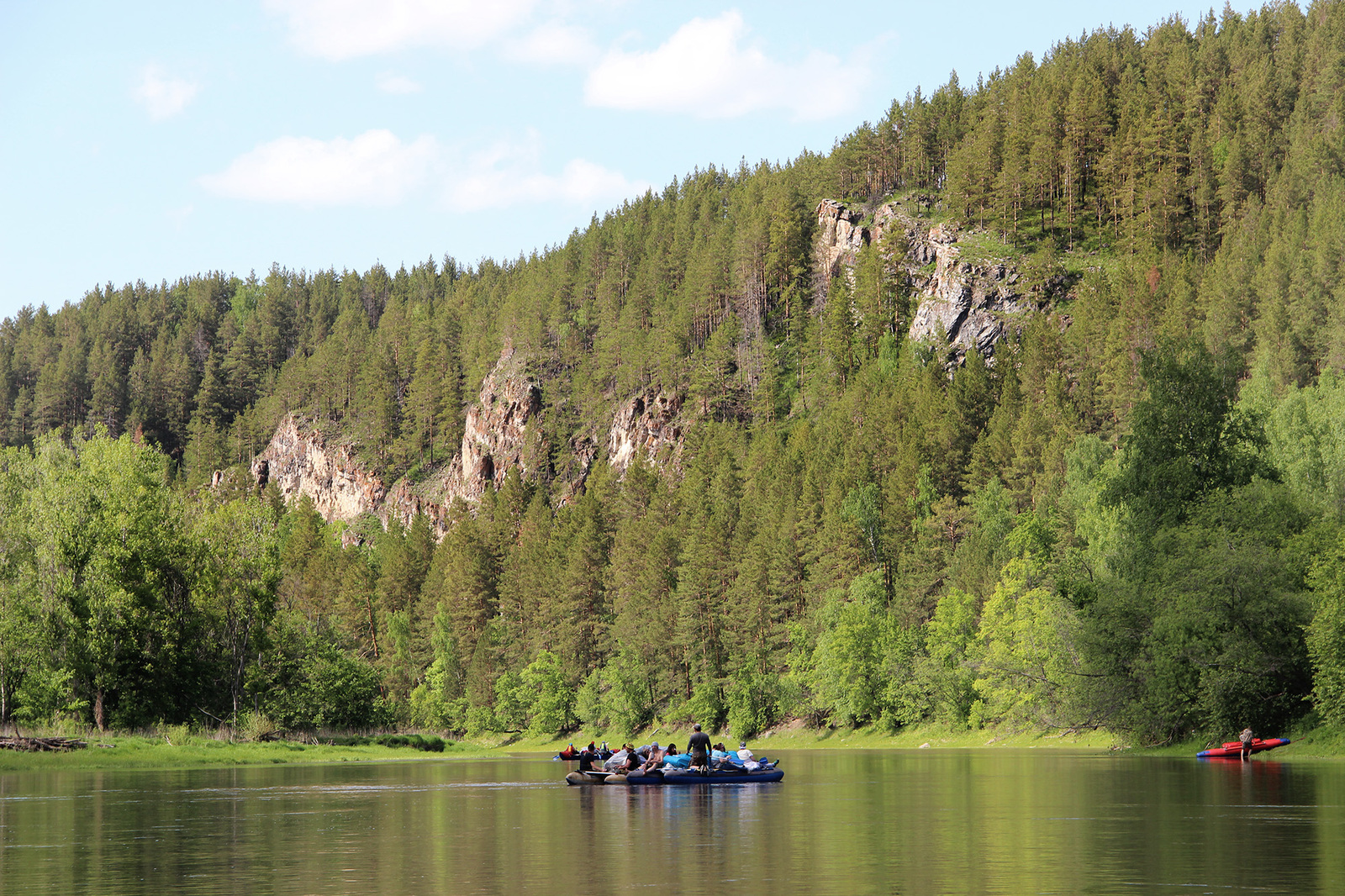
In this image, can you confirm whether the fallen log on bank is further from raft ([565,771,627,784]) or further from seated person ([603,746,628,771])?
seated person ([603,746,628,771])

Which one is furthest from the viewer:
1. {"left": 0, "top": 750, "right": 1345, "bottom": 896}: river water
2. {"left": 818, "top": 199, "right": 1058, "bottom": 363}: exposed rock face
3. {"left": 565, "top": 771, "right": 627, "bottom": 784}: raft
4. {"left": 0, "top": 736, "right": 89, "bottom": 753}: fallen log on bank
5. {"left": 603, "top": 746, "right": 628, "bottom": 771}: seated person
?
{"left": 818, "top": 199, "right": 1058, "bottom": 363}: exposed rock face

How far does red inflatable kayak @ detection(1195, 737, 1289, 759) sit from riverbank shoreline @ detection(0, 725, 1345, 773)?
0.55 m

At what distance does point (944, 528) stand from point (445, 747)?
50911 millimetres

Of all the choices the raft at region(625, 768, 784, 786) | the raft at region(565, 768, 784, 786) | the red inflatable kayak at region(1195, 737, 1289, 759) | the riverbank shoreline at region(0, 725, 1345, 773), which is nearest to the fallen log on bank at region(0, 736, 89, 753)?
the riverbank shoreline at region(0, 725, 1345, 773)

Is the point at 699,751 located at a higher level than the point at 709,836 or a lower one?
lower

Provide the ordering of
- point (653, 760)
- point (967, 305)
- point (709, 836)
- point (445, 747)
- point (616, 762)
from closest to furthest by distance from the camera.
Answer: point (709, 836) < point (653, 760) < point (616, 762) < point (445, 747) < point (967, 305)

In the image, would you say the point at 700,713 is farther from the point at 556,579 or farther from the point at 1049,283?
the point at 1049,283

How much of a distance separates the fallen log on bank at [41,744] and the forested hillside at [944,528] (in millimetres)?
5023

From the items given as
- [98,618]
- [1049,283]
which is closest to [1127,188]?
[1049,283]

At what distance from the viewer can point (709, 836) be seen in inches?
1120

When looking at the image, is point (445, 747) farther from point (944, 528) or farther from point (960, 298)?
point (960, 298)

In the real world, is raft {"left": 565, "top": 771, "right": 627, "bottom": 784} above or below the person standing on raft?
below

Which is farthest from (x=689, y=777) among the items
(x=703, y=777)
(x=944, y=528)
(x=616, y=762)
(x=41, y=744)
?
(x=944, y=528)

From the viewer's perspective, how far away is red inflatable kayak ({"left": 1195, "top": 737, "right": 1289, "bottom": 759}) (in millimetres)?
55219
